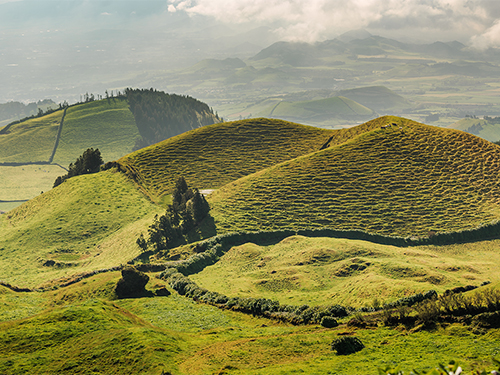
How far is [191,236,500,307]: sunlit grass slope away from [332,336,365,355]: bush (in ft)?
43.2

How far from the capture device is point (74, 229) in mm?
87500

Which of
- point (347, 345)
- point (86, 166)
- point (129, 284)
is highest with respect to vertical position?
point (86, 166)

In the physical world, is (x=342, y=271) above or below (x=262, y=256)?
above

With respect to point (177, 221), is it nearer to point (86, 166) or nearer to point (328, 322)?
point (328, 322)

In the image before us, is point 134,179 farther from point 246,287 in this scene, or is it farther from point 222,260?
point 246,287

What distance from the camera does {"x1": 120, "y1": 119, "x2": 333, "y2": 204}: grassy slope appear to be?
366 feet

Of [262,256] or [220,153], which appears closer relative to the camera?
[262,256]

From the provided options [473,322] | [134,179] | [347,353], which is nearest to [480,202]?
[473,322]

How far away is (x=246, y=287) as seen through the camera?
2100 inches

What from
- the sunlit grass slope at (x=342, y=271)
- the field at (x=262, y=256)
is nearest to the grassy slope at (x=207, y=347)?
the field at (x=262, y=256)

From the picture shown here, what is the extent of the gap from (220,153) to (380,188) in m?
55.5

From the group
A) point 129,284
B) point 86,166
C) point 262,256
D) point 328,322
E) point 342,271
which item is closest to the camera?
point 328,322

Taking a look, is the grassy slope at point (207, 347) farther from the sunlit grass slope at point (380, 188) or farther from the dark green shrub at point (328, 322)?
the sunlit grass slope at point (380, 188)

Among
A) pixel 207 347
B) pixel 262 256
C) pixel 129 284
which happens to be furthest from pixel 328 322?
pixel 262 256
